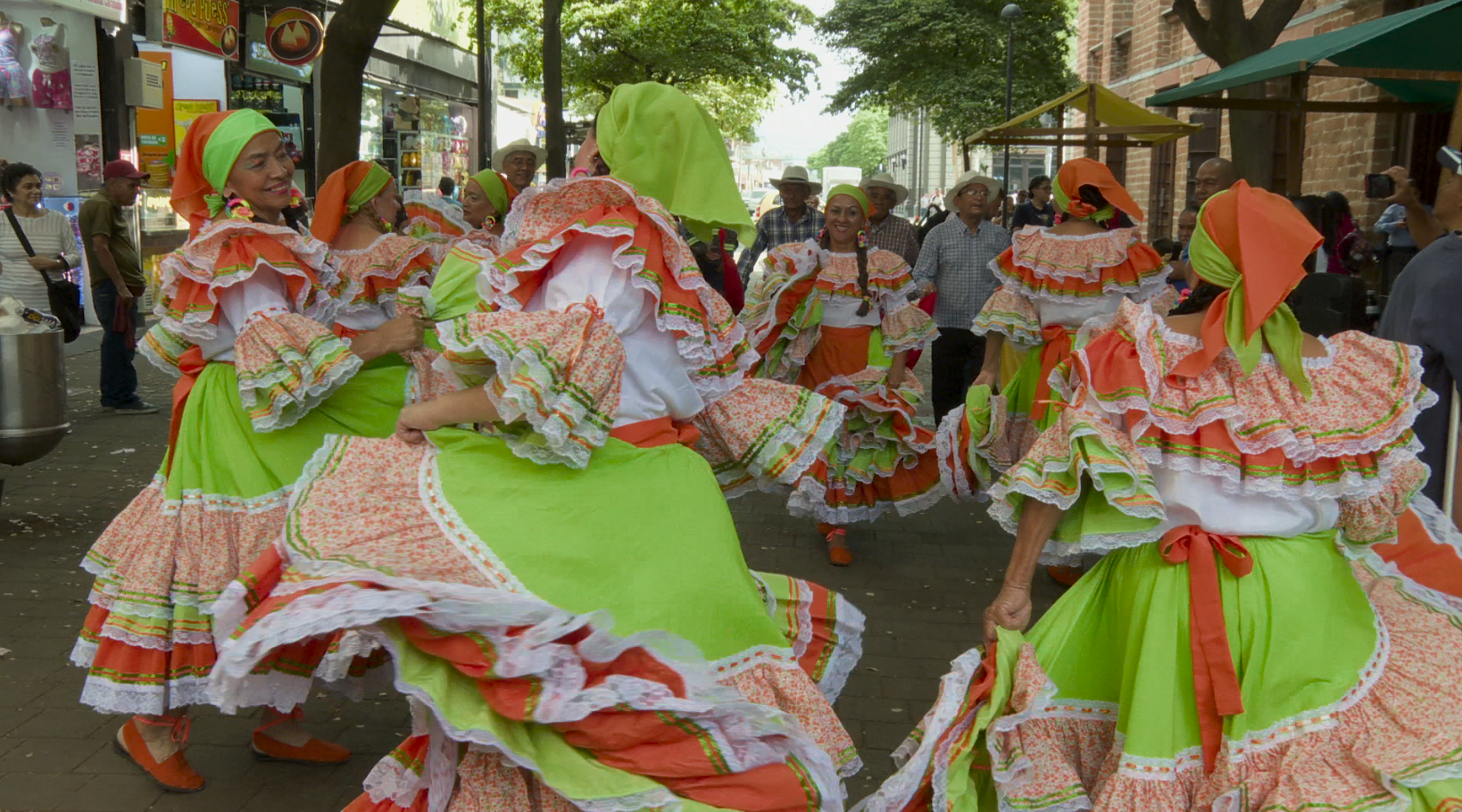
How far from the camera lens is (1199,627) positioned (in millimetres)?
2902

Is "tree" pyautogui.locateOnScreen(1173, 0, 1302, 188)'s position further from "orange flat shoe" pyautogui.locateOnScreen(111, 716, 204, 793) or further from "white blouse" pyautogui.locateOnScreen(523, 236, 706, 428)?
"orange flat shoe" pyautogui.locateOnScreen(111, 716, 204, 793)

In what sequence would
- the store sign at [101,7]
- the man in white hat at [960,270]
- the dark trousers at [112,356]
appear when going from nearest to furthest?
the man in white hat at [960,270]
the dark trousers at [112,356]
the store sign at [101,7]

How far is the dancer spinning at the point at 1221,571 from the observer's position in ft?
9.30

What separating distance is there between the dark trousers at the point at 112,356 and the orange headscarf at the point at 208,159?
22.0 feet

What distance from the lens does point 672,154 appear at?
3.15 metres

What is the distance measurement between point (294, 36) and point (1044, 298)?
1482cm

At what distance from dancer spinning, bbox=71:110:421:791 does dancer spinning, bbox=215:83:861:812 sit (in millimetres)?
Answer: 927

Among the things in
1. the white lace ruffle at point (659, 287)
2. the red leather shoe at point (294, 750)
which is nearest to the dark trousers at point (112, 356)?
the red leather shoe at point (294, 750)

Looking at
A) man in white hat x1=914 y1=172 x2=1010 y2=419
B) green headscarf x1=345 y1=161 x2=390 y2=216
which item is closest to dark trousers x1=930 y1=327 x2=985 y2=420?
man in white hat x1=914 y1=172 x2=1010 y2=419

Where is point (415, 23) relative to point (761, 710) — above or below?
above

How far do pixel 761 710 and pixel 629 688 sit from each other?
0.28m

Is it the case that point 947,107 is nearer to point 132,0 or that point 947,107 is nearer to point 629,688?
point 132,0

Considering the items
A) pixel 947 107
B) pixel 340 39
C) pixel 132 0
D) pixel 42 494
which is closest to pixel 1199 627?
pixel 42 494

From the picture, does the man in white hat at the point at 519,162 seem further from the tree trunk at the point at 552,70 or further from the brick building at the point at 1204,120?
the tree trunk at the point at 552,70
